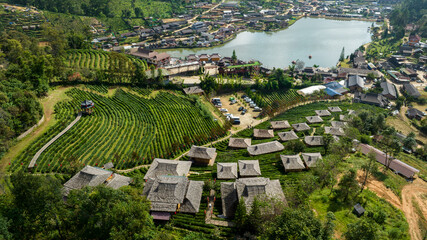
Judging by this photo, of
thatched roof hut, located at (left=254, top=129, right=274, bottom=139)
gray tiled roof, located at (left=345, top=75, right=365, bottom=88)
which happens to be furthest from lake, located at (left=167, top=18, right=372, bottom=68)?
thatched roof hut, located at (left=254, top=129, right=274, bottom=139)

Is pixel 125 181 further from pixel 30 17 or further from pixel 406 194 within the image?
pixel 30 17

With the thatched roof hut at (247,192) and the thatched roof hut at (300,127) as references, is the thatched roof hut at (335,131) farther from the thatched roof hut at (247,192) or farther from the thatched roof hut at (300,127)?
the thatched roof hut at (247,192)

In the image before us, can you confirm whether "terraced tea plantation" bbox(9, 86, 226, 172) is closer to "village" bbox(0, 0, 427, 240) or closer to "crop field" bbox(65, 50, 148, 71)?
"village" bbox(0, 0, 427, 240)

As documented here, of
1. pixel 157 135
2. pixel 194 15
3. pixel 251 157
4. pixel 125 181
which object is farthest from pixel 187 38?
pixel 125 181

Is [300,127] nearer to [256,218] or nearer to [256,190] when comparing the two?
[256,190]

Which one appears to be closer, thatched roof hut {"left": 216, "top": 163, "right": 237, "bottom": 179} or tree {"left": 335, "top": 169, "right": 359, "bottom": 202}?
tree {"left": 335, "top": 169, "right": 359, "bottom": 202}
